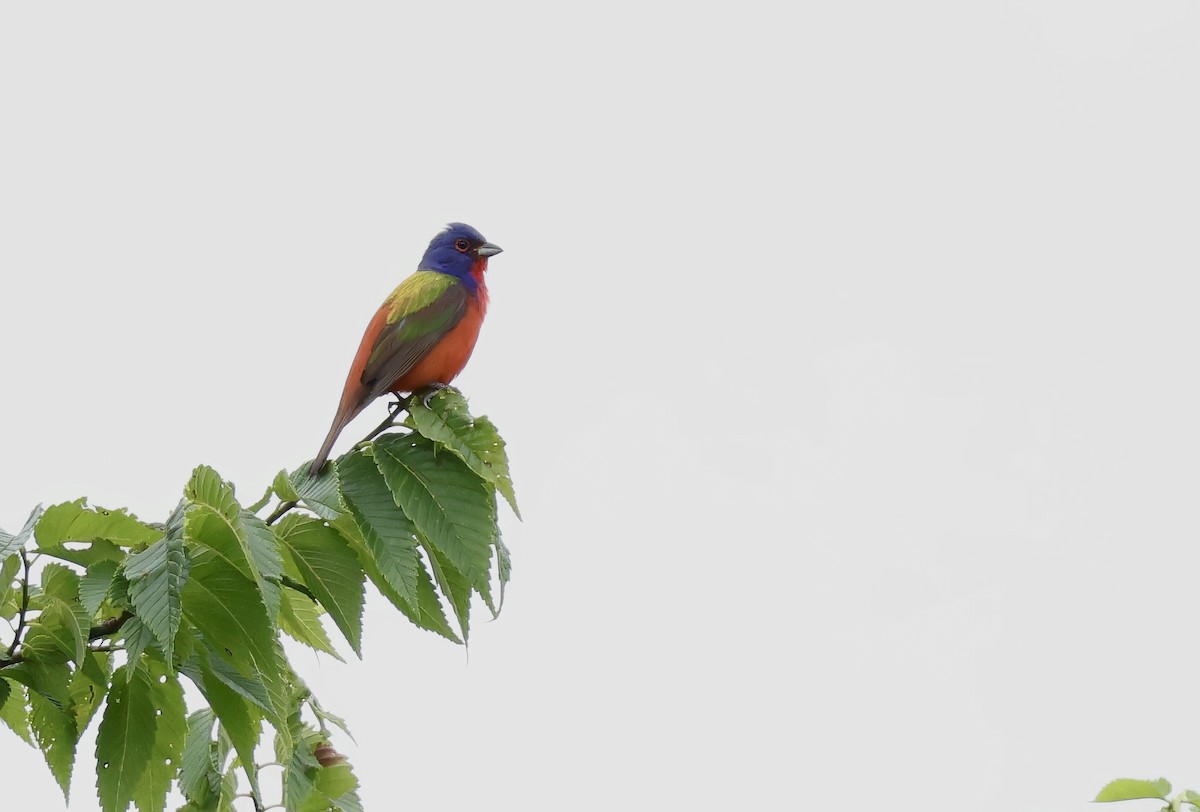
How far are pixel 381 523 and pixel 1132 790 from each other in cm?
170

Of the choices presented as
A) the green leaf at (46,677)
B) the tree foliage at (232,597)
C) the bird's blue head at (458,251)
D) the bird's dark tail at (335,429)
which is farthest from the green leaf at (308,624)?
the bird's blue head at (458,251)

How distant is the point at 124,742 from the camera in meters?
3.25

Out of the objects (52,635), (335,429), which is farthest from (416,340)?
(52,635)

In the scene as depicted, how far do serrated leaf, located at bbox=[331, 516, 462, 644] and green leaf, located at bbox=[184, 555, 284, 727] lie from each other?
40cm

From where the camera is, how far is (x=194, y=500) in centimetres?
287

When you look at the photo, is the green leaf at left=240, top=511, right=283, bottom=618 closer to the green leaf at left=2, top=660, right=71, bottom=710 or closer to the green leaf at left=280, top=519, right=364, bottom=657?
the green leaf at left=280, top=519, right=364, bottom=657

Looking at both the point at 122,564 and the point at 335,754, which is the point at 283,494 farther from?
the point at 335,754

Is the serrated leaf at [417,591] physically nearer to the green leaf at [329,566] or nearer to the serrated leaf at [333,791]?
the green leaf at [329,566]

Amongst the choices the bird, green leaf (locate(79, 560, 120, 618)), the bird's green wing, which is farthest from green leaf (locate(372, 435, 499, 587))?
the bird's green wing

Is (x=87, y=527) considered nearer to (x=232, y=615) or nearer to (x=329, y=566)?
(x=232, y=615)

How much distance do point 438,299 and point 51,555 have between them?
151 inches

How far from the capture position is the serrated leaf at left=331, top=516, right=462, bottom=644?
3.30 meters

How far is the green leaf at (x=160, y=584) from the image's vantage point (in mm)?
2609

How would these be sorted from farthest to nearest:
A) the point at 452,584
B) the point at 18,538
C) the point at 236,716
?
the point at 452,584
the point at 236,716
the point at 18,538
